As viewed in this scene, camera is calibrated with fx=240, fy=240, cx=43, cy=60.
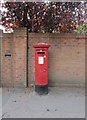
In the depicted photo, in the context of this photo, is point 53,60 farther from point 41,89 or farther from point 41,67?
point 41,89

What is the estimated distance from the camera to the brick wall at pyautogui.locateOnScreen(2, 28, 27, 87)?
895 cm

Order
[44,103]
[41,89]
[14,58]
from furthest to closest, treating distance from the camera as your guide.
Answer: [14,58] < [41,89] < [44,103]

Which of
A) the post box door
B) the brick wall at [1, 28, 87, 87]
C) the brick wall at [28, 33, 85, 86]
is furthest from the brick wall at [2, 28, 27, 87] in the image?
the post box door

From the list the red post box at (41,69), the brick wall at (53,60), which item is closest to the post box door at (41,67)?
the red post box at (41,69)

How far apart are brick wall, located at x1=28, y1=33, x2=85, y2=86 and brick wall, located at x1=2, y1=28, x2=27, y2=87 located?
0.28 meters

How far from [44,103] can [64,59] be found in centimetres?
254

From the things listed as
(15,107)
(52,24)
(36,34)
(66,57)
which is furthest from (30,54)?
(15,107)

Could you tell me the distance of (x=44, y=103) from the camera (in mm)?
7035

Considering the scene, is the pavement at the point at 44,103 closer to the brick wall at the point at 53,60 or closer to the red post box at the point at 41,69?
the red post box at the point at 41,69

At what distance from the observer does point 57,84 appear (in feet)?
29.9

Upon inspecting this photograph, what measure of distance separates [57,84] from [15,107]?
111 inches

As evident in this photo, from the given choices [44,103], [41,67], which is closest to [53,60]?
[41,67]

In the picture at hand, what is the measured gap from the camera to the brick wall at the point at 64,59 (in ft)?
29.6

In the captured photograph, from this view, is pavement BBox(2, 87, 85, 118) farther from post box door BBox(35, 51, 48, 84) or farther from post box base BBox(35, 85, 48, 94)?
post box door BBox(35, 51, 48, 84)
